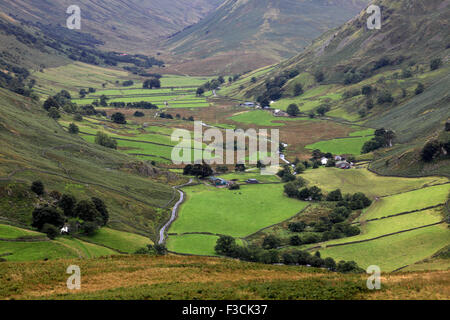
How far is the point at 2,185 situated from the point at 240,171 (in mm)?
77159

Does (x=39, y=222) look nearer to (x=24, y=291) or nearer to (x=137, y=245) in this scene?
(x=137, y=245)

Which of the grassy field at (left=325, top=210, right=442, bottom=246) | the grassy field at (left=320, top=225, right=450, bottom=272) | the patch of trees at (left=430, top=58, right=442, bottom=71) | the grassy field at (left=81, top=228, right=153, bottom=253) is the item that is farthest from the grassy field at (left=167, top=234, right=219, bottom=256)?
the patch of trees at (left=430, top=58, right=442, bottom=71)

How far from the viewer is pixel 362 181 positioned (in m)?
116

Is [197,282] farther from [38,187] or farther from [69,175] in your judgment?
[69,175]

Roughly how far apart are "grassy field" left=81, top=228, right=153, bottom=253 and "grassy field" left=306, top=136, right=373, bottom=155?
97.2 m

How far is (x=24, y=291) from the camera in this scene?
4075 cm

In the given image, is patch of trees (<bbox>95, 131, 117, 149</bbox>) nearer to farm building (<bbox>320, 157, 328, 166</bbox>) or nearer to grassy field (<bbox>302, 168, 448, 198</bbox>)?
grassy field (<bbox>302, 168, 448, 198</bbox>)

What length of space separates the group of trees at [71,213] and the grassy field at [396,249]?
3963 centimetres

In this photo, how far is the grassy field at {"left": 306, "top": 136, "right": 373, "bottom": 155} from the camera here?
15525 cm

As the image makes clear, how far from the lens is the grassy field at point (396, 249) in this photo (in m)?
66.2

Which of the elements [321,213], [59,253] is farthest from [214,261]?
[321,213]

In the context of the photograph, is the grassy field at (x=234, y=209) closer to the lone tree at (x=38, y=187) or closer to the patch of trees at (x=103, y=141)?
the lone tree at (x=38, y=187)

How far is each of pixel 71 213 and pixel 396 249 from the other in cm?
5503
